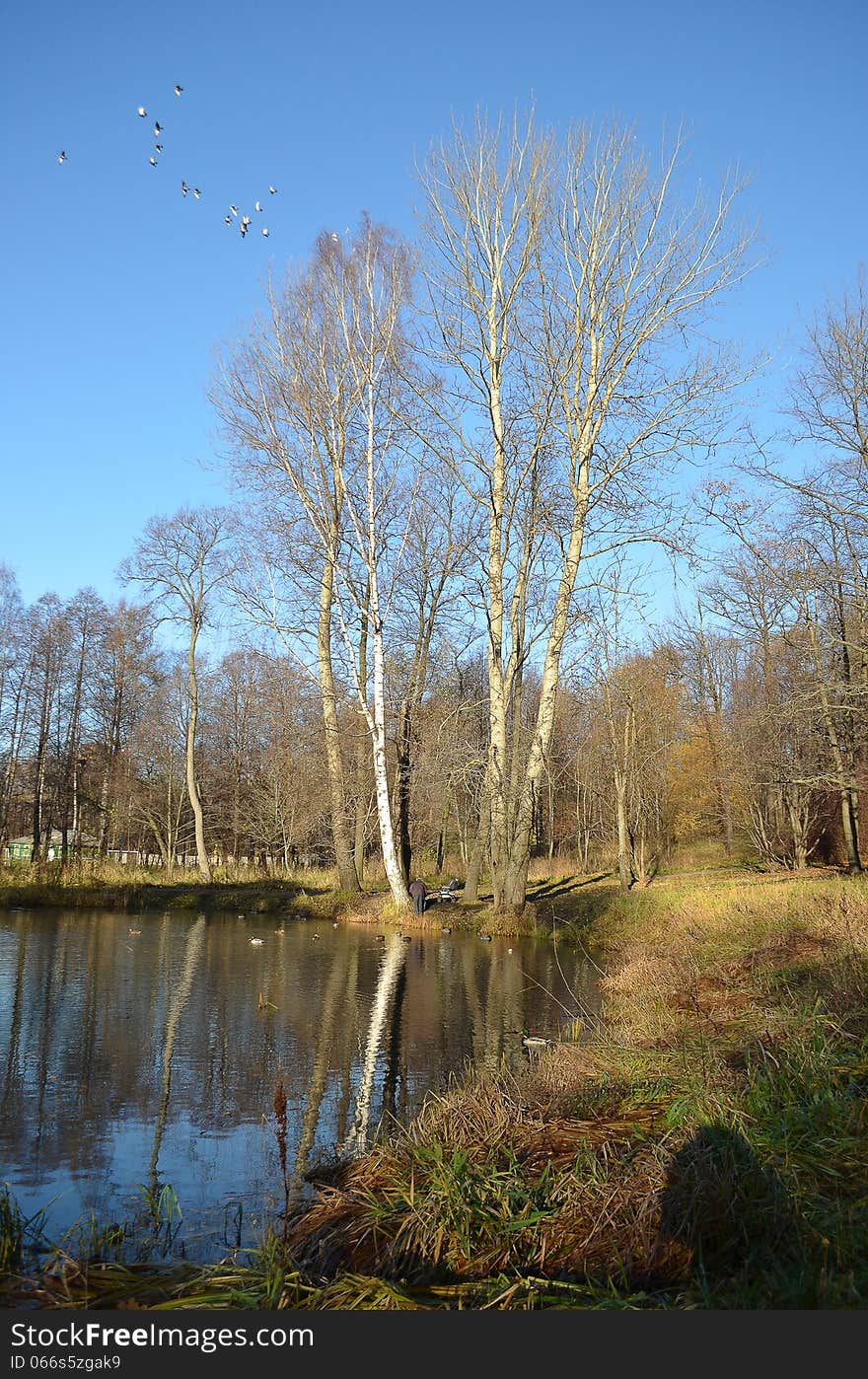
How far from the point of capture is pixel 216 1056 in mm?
8945

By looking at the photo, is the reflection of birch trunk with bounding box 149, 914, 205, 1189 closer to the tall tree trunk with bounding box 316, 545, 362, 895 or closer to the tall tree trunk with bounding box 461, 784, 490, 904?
the tall tree trunk with bounding box 316, 545, 362, 895

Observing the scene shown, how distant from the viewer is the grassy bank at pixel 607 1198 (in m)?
3.75

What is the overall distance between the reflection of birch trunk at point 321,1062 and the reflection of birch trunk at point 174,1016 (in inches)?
36.7

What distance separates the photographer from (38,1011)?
35.8 feet

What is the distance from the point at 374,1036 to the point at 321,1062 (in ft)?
4.43

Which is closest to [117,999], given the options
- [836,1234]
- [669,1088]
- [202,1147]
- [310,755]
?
[202,1147]

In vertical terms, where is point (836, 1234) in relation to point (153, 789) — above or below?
below

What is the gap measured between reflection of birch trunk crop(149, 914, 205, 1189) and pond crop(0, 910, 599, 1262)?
0.02m

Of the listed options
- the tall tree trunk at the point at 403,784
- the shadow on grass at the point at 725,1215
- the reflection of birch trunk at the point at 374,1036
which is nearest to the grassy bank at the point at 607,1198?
the shadow on grass at the point at 725,1215

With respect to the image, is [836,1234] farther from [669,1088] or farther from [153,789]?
[153,789]

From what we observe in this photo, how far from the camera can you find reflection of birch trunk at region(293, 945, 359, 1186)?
6345mm

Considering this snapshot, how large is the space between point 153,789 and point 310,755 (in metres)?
11.9

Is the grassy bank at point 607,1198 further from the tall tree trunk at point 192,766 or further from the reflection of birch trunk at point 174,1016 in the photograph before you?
the tall tree trunk at point 192,766

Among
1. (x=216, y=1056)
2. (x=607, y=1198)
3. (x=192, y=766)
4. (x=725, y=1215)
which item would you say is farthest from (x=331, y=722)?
(x=725, y=1215)
